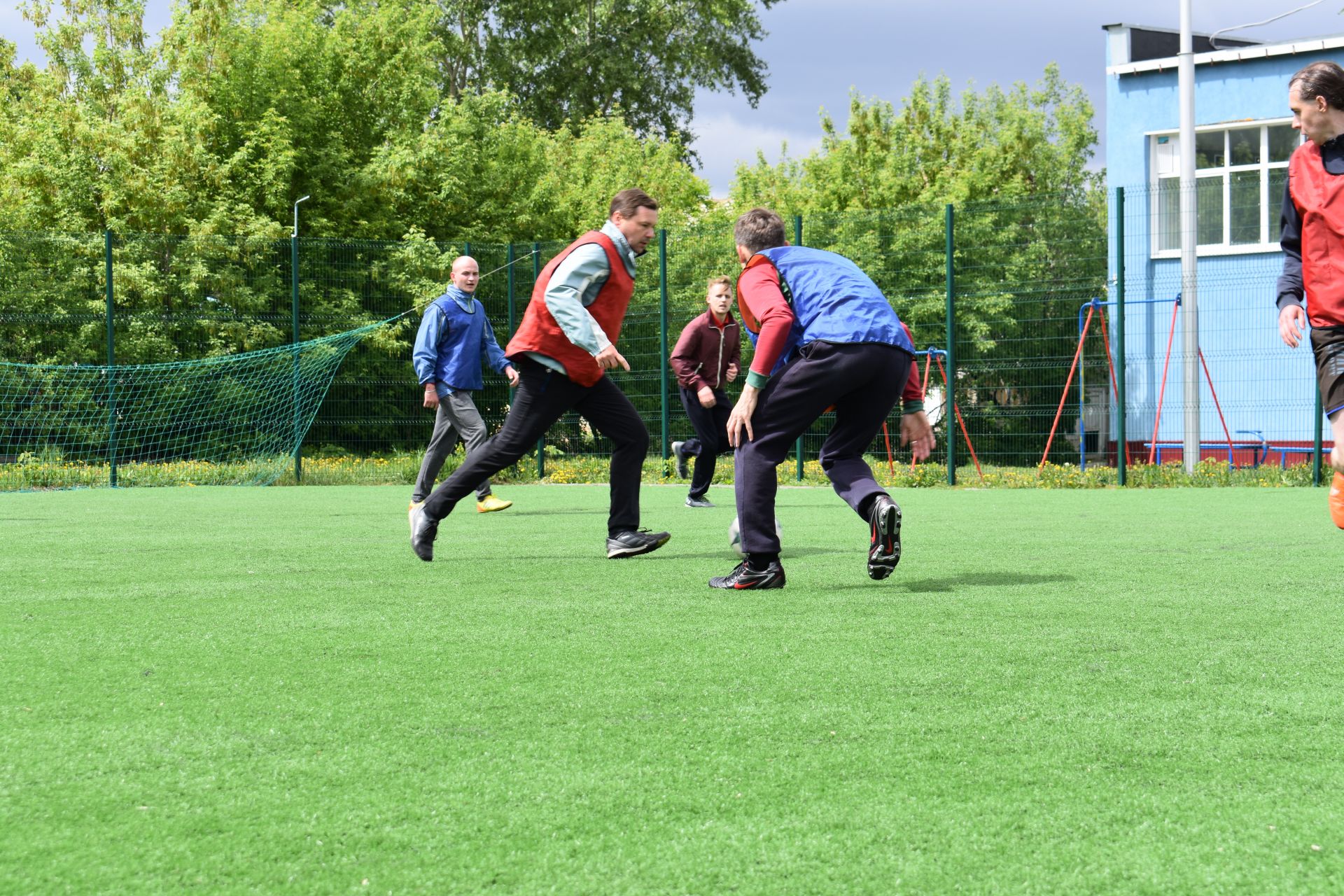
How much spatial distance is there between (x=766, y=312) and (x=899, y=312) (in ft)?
36.1

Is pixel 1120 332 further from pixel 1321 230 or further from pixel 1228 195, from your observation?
pixel 1321 230

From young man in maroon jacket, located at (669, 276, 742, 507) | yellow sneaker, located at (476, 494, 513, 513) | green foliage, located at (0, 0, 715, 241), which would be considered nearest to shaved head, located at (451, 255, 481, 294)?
young man in maroon jacket, located at (669, 276, 742, 507)

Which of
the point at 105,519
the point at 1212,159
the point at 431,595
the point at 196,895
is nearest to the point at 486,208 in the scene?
the point at 1212,159

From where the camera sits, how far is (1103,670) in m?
3.54

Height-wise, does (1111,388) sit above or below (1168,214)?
below

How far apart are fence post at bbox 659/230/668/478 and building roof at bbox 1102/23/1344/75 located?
10105mm

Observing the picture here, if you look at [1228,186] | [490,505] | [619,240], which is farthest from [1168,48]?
[619,240]

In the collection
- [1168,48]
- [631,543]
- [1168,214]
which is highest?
[1168,48]

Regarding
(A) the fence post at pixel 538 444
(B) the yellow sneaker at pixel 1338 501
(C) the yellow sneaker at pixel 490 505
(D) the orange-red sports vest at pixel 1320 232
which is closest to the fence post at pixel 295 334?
(A) the fence post at pixel 538 444

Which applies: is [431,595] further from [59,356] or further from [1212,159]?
[1212,159]

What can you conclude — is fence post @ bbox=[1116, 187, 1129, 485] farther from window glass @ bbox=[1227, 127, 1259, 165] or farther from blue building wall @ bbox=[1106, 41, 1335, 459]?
window glass @ bbox=[1227, 127, 1259, 165]

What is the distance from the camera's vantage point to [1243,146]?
21281 millimetres

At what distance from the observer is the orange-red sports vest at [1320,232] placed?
4.48 m

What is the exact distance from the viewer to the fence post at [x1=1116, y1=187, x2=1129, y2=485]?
14.0 m
